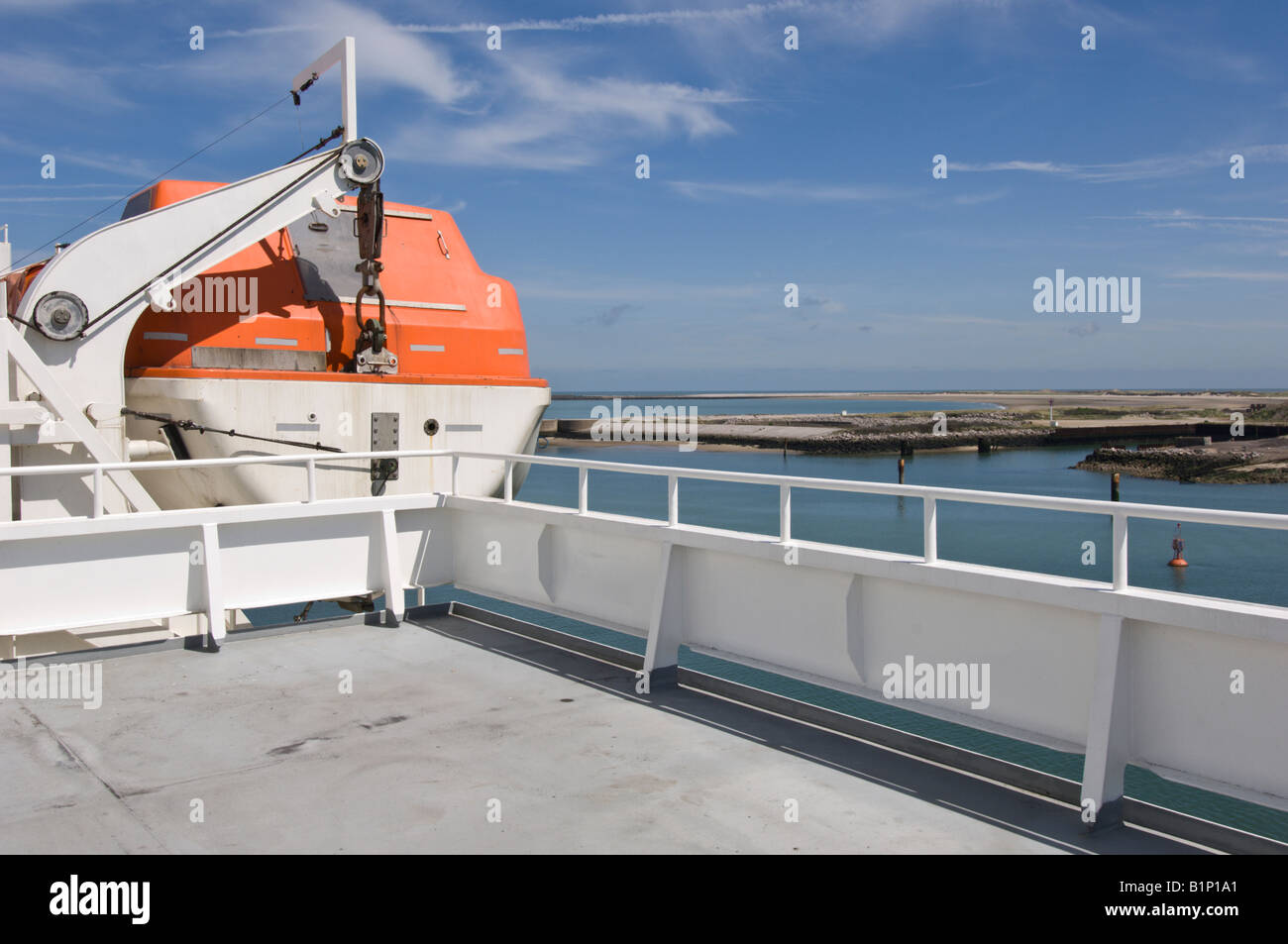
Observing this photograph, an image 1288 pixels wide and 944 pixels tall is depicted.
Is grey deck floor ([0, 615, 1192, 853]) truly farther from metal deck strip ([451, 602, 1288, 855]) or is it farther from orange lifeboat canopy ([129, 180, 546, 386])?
orange lifeboat canopy ([129, 180, 546, 386])

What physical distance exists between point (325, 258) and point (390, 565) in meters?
4.64

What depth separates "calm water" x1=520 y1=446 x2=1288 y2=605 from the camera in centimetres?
3684

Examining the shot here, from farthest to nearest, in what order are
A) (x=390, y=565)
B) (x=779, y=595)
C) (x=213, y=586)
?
(x=390, y=565) → (x=213, y=586) → (x=779, y=595)

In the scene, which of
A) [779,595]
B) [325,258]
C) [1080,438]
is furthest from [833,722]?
[1080,438]

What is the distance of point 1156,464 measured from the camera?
7938cm

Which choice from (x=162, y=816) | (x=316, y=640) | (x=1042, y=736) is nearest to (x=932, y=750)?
(x=1042, y=736)

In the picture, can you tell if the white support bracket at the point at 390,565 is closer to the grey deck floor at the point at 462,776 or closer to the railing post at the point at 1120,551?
the grey deck floor at the point at 462,776

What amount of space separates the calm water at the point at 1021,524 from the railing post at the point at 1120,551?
27.2 meters

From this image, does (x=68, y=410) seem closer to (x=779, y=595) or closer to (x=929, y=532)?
(x=779, y=595)

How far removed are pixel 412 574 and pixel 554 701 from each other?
3.32 m

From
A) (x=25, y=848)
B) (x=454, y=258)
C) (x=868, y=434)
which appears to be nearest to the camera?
(x=25, y=848)

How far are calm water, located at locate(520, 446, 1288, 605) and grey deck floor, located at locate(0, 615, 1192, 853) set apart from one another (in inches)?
1052

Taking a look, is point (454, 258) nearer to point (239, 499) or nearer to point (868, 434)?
point (239, 499)

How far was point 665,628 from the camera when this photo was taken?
712 cm
